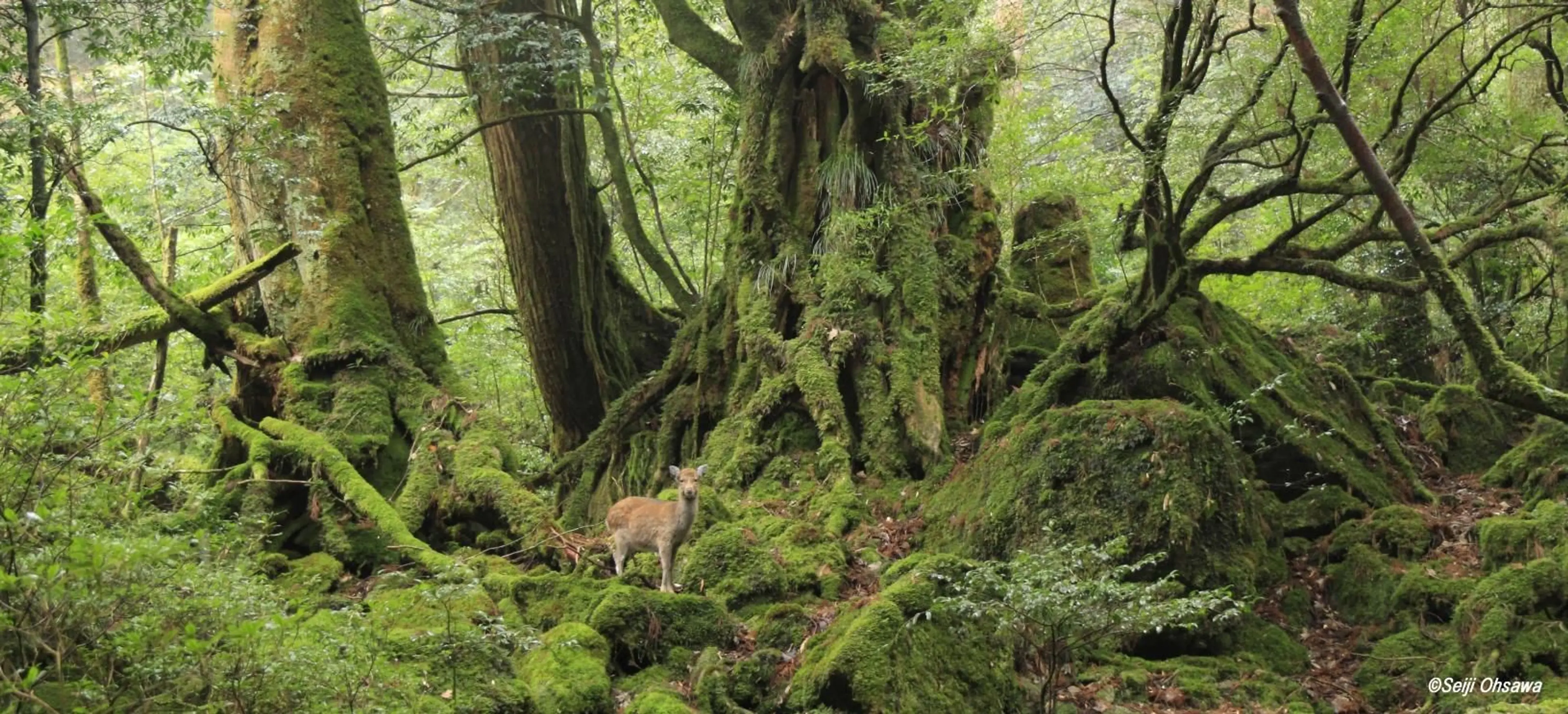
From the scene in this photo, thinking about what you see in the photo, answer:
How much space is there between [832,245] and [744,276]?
98 cm

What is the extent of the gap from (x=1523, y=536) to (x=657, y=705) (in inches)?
197

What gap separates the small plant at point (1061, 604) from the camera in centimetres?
489

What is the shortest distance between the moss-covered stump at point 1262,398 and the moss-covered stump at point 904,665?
3.39 m

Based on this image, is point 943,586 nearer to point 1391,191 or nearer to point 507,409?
point 1391,191

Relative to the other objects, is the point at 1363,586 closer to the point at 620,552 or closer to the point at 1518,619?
the point at 1518,619

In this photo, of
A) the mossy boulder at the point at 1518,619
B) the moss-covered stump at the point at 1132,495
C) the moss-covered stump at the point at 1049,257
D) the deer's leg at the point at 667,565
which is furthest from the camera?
the moss-covered stump at the point at 1049,257

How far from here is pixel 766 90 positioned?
1062 cm

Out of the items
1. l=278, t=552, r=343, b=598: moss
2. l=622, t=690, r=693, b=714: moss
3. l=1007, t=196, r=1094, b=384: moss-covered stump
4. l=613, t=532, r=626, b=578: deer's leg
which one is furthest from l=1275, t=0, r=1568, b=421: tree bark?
l=278, t=552, r=343, b=598: moss

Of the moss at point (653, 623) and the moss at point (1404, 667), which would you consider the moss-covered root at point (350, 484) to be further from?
the moss at point (1404, 667)

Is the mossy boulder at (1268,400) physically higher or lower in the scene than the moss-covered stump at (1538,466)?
higher

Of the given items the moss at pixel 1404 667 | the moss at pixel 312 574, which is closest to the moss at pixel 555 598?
the moss at pixel 312 574

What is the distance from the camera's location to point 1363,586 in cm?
687

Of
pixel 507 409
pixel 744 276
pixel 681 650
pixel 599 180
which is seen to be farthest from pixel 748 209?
pixel 507 409

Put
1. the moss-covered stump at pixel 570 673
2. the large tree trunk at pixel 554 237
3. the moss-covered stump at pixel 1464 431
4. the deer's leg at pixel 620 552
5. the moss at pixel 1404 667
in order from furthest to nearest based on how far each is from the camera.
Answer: the large tree trunk at pixel 554 237 → the moss-covered stump at pixel 1464 431 → the deer's leg at pixel 620 552 → the moss at pixel 1404 667 → the moss-covered stump at pixel 570 673
